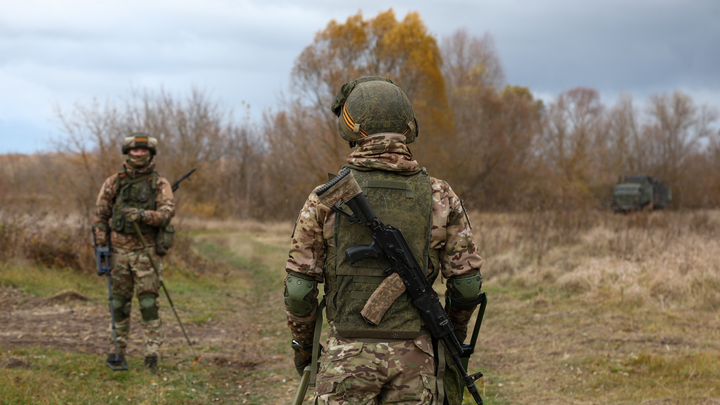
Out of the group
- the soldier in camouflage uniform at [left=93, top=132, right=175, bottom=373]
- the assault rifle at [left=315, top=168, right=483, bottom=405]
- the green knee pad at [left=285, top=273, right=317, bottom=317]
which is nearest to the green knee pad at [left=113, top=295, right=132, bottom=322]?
the soldier in camouflage uniform at [left=93, top=132, right=175, bottom=373]

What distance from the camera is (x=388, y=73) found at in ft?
72.8

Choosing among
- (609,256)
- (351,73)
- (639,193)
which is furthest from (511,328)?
(639,193)

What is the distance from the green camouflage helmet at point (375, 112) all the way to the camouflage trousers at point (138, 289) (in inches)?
150

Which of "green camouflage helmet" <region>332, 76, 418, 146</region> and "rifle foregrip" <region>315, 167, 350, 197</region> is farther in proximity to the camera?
"green camouflage helmet" <region>332, 76, 418, 146</region>

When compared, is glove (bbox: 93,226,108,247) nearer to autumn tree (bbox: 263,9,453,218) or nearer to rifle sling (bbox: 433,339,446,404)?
rifle sling (bbox: 433,339,446,404)

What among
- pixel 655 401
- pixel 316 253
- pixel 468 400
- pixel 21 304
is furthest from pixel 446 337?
pixel 21 304

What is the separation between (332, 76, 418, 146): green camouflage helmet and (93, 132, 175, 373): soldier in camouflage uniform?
369cm

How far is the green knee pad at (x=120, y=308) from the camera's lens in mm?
5738

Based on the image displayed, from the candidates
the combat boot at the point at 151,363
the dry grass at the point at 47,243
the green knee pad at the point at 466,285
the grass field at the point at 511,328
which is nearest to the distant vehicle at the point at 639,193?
the grass field at the point at 511,328

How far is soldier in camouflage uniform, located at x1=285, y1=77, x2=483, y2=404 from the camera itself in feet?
8.11

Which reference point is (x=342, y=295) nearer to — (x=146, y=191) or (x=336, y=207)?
(x=336, y=207)

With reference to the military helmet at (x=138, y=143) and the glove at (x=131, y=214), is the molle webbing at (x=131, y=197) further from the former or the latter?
the military helmet at (x=138, y=143)

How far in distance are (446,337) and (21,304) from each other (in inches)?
311

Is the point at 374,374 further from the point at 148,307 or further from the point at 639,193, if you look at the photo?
the point at 639,193
